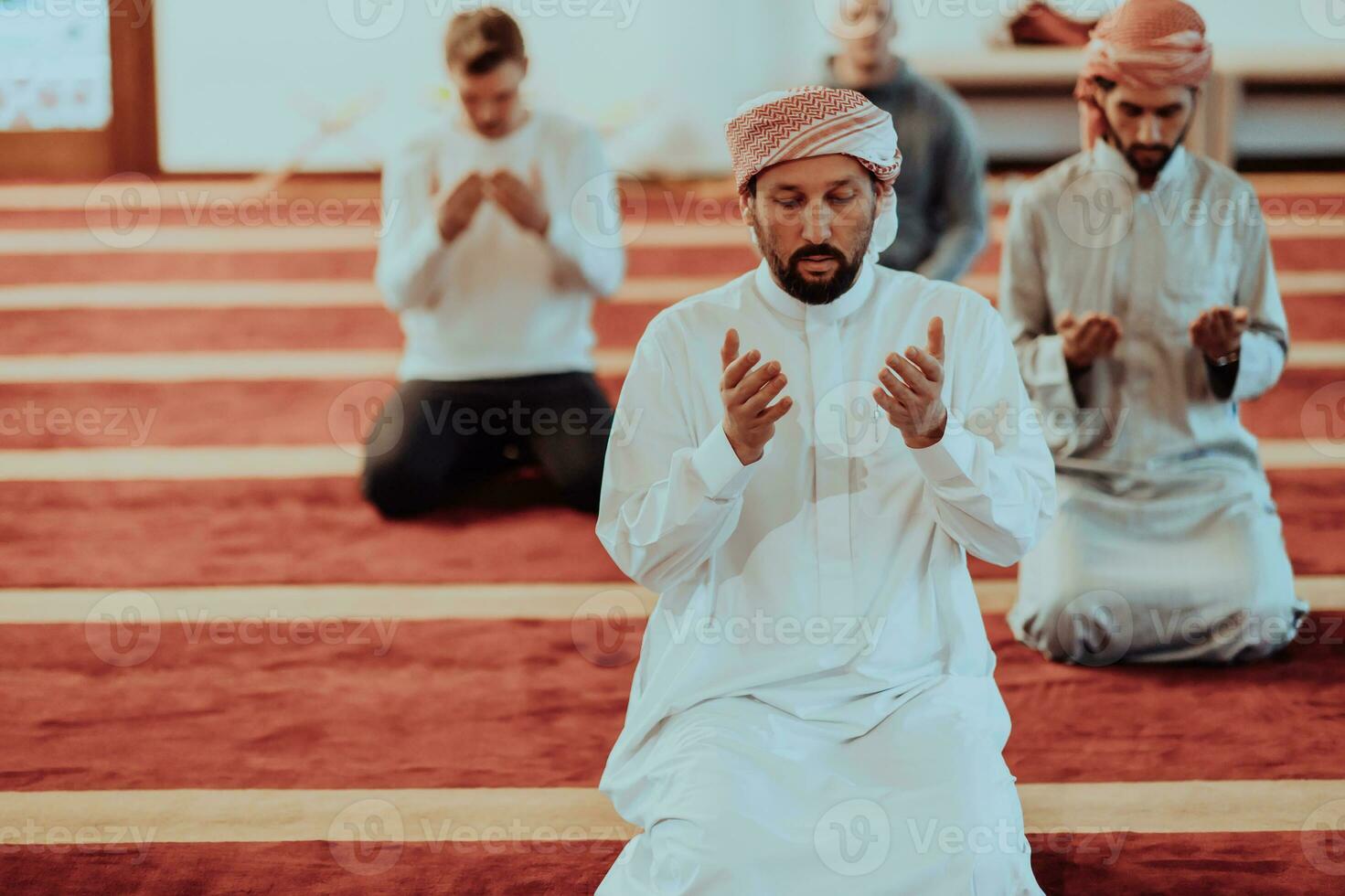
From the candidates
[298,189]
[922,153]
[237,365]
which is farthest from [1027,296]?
[298,189]

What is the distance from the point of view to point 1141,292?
9.91 feet

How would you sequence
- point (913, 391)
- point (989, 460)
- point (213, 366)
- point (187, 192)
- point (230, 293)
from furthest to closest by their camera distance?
point (187, 192), point (230, 293), point (213, 366), point (989, 460), point (913, 391)

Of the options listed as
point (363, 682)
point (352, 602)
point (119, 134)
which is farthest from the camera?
point (119, 134)

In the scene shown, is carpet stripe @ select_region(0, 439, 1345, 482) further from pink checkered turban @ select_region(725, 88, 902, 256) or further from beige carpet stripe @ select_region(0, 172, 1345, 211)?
beige carpet stripe @ select_region(0, 172, 1345, 211)

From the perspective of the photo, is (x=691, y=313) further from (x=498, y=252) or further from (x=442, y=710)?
(x=498, y=252)

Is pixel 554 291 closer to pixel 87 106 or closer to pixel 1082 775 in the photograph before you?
pixel 1082 775

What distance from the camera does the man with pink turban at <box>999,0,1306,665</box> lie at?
115 inches

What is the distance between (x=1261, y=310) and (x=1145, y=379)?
0.85ft

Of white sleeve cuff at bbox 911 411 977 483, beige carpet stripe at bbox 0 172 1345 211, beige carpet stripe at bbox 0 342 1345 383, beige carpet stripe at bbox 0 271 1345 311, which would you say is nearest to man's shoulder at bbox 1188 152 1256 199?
white sleeve cuff at bbox 911 411 977 483

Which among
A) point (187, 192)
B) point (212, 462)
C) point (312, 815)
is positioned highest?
point (312, 815)

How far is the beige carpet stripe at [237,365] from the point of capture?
5.15 m

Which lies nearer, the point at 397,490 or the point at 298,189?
the point at 397,490

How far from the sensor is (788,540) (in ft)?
6.65

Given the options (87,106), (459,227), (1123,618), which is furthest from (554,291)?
(87,106)
